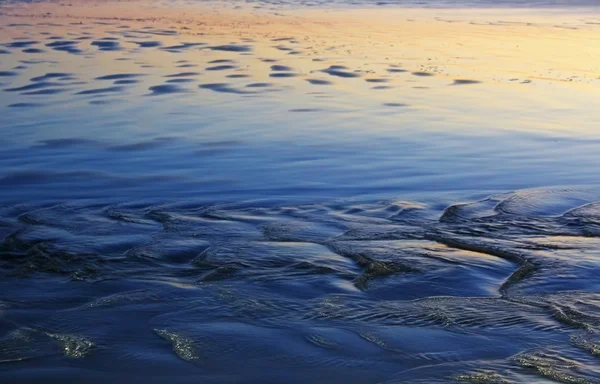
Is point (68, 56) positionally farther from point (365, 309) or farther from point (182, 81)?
point (365, 309)

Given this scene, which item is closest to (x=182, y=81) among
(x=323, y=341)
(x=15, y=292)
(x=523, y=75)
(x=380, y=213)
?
(x=523, y=75)

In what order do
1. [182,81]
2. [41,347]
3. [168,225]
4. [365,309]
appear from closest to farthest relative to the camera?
[41,347], [365,309], [168,225], [182,81]

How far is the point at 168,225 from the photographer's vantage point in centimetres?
613

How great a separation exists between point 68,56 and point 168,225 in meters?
9.35

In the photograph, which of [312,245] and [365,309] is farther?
[312,245]

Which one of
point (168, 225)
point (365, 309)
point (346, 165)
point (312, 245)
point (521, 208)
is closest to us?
point (365, 309)

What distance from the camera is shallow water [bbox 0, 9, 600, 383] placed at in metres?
3.96

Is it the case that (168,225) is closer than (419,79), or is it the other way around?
(168,225)

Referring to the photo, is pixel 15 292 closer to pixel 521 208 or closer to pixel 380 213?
pixel 380 213

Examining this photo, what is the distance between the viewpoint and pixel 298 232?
5.97 metres

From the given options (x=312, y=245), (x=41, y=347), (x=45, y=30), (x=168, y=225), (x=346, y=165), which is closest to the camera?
(x=41, y=347)

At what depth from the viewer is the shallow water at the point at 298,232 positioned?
13.0 feet

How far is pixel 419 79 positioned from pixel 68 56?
17.4ft

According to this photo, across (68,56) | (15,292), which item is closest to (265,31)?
(68,56)
